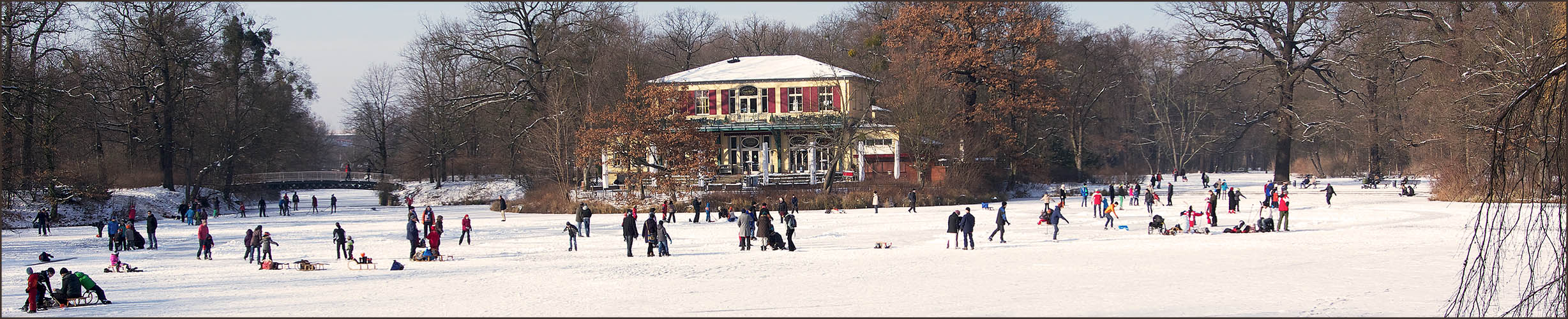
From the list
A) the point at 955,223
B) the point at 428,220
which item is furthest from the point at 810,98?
the point at 955,223

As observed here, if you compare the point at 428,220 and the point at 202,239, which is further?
the point at 428,220

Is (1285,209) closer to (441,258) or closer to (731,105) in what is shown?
(441,258)

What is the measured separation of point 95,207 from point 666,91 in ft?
73.2

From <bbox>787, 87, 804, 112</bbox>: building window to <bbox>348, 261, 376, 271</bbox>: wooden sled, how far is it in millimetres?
30528

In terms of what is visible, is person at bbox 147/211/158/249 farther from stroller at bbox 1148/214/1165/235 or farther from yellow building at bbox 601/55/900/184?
stroller at bbox 1148/214/1165/235

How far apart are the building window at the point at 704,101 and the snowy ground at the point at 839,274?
21.3 meters

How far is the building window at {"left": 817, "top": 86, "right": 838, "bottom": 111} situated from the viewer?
48.7 meters

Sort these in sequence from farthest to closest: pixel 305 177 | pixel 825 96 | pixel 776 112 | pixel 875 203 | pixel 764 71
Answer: pixel 305 177
pixel 764 71
pixel 776 112
pixel 825 96
pixel 875 203

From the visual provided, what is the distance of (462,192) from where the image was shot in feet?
194

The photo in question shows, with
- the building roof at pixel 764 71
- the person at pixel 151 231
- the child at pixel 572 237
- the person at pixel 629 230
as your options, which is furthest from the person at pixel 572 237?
the building roof at pixel 764 71

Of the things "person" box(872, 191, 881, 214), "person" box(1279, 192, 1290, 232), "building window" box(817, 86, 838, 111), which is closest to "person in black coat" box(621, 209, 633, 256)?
"person" box(872, 191, 881, 214)

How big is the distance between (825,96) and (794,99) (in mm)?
1979

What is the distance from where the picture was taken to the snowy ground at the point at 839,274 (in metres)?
14.4

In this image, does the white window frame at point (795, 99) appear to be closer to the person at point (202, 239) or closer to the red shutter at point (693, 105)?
the red shutter at point (693, 105)
